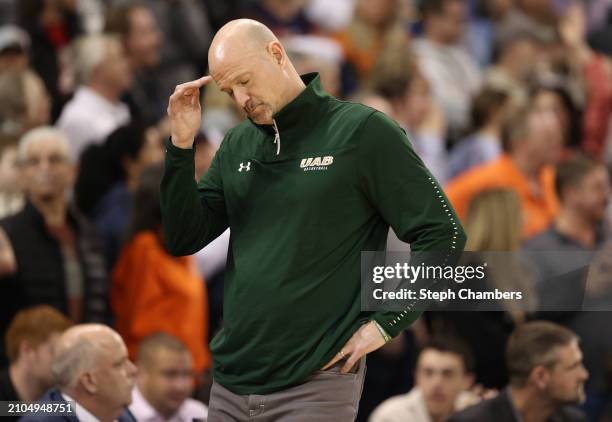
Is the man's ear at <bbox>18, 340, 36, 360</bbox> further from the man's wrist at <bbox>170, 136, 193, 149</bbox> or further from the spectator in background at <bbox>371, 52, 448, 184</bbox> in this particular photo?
the spectator in background at <bbox>371, 52, 448, 184</bbox>

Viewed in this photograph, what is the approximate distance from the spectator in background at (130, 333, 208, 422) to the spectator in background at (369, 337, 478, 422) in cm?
93

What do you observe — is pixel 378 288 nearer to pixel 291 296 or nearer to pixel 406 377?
pixel 291 296

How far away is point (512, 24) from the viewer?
1181cm

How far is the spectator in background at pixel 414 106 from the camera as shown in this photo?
30.1 ft

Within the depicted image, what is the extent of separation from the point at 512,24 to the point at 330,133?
789 centimetres

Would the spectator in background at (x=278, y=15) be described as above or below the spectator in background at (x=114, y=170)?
above

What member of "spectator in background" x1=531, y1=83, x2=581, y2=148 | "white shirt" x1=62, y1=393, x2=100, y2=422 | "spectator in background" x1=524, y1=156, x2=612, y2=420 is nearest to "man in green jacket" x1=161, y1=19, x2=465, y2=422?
"white shirt" x1=62, y1=393, x2=100, y2=422

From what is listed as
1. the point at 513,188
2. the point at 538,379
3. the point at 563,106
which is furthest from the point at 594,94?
the point at 538,379

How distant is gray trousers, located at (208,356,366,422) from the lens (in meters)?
4.13

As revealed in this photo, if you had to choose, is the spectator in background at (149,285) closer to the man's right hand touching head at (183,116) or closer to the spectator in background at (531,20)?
the man's right hand touching head at (183,116)

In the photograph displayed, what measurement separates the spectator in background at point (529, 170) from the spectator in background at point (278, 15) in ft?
7.05

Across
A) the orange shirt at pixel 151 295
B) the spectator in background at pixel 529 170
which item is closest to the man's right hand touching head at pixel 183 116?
the orange shirt at pixel 151 295

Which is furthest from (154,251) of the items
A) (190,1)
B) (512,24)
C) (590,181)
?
(512,24)

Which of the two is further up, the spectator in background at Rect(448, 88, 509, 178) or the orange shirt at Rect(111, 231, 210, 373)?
the spectator in background at Rect(448, 88, 509, 178)
